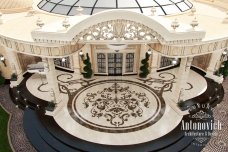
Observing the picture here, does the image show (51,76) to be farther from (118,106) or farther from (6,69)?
(6,69)

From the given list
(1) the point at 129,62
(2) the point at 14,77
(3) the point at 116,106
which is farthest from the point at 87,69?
(2) the point at 14,77

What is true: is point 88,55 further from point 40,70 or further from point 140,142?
point 140,142

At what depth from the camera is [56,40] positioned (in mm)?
12188

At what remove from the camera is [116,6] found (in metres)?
17.1

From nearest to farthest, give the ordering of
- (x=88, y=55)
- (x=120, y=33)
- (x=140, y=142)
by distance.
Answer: (x=120, y=33) < (x=140, y=142) < (x=88, y=55)

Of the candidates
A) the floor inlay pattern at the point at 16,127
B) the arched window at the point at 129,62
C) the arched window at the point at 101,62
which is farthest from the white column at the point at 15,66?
the arched window at the point at 129,62

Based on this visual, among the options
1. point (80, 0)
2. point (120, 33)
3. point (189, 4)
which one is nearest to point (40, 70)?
point (80, 0)

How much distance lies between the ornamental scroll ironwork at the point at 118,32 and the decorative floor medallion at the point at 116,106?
6.01 metres

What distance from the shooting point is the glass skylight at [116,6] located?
17.2 m

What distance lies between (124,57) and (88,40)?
8.06 m

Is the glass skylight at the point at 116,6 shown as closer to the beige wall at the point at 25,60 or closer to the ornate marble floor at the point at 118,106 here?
the beige wall at the point at 25,60

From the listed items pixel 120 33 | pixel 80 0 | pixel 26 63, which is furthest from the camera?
pixel 26 63

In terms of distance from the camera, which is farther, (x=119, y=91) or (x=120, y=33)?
(x=119, y=91)

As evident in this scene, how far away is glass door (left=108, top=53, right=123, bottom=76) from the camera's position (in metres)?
20.0
